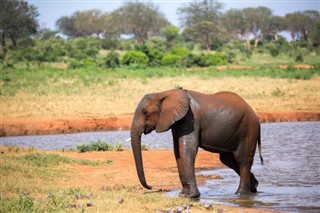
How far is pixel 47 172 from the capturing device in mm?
12375

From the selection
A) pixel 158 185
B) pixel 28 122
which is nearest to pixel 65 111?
pixel 28 122

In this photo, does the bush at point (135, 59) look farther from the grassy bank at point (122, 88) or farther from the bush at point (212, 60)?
the grassy bank at point (122, 88)

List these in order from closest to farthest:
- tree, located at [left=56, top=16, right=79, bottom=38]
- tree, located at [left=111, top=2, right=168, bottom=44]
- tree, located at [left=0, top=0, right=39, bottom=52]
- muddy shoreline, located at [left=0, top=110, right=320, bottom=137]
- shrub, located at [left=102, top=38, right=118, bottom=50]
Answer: muddy shoreline, located at [left=0, top=110, right=320, bottom=137] < tree, located at [left=0, top=0, right=39, bottom=52] < shrub, located at [left=102, top=38, right=118, bottom=50] < tree, located at [left=111, top=2, right=168, bottom=44] < tree, located at [left=56, top=16, right=79, bottom=38]

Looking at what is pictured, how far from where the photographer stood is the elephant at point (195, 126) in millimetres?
9797

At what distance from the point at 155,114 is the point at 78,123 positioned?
12.6 meters

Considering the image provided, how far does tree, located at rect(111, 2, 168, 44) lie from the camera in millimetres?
80438

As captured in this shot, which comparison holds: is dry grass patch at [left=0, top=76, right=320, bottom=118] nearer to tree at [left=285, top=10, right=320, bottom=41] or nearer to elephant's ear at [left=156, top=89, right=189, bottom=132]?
elephant's ear at [left=156, top=89, right=189, bottom=132]

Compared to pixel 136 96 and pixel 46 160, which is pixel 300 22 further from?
pixel 46 160

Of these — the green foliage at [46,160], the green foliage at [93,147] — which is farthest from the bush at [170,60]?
the green foliage at [46,160]

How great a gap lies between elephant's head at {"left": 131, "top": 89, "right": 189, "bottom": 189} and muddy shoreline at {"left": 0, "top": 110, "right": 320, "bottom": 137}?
1217cm

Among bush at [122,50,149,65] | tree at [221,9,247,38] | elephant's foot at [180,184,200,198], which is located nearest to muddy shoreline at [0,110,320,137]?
elephant's foot at [180,184,200,198]

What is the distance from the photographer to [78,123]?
874 inches

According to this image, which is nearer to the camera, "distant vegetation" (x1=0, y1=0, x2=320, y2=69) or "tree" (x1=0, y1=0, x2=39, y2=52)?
"distant vegetation" (x1=0, y1=0, x2=320, y2=69)

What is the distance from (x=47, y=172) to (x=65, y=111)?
12.5m
